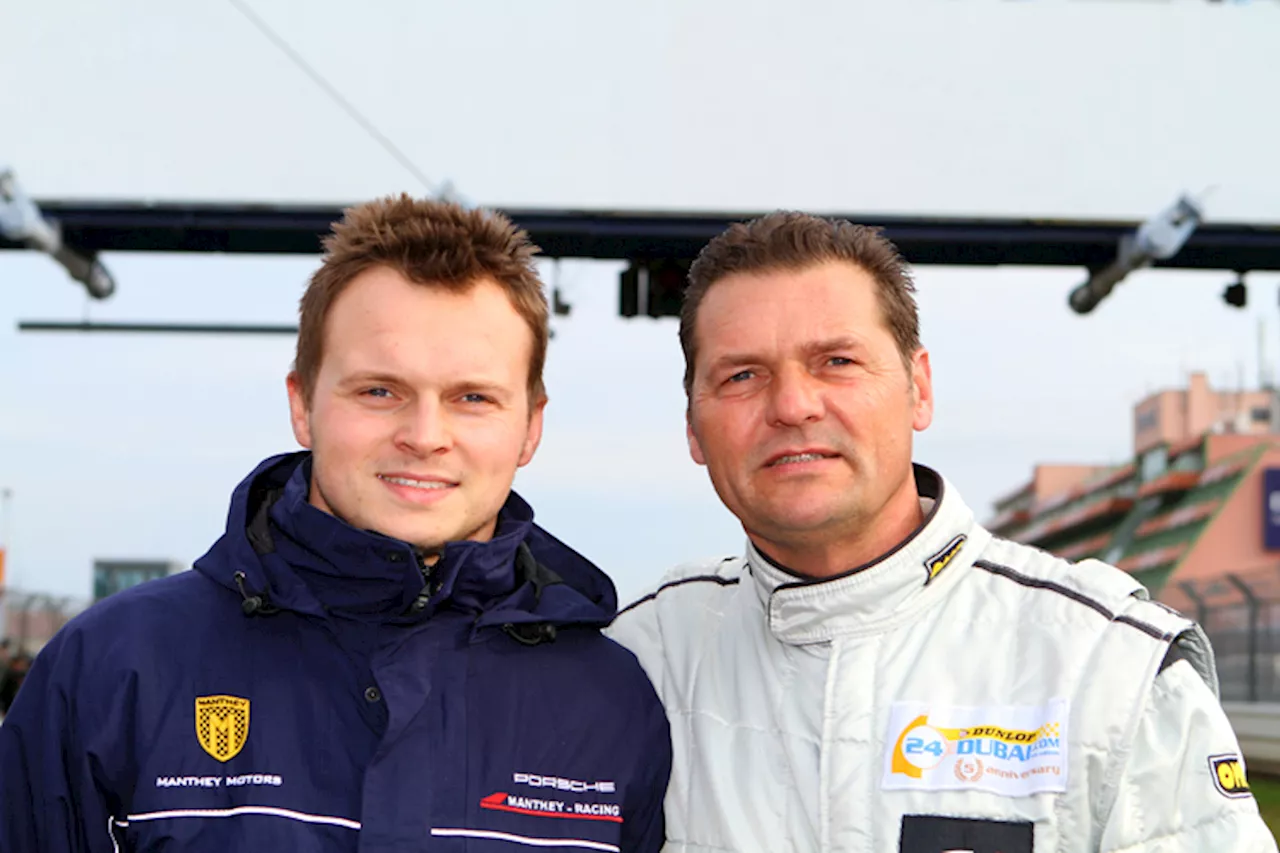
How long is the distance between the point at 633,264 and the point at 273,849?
38.2ft

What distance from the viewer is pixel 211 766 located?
2.25 m

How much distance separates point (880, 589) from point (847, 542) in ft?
0.49

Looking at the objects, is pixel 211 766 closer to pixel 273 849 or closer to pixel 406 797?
pixel 273 849

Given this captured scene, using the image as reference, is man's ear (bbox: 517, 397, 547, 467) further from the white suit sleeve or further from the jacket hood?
the white suit sleeve

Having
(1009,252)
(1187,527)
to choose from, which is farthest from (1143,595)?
(1187,527)

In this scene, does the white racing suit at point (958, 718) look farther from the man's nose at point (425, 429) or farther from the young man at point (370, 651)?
the man's nose at point (425, 429)

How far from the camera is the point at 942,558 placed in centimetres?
260

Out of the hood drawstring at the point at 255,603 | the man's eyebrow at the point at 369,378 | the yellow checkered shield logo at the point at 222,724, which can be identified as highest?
the man's eyebrow at the point at 369,378

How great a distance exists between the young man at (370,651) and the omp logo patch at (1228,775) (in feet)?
3.36

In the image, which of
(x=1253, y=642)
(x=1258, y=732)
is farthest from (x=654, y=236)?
(x=1258, y=732)

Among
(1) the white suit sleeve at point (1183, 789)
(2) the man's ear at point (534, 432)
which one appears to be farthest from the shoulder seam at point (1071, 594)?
(2) the man's ear at point (534, 432)

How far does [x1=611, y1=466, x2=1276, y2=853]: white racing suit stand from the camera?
7.50ft

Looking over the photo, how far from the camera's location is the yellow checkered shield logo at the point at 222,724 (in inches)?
89.3

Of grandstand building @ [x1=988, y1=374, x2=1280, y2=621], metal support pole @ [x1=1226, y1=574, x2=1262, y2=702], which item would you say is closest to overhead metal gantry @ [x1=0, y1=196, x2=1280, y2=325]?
metal support pole @ [x1=1226, y1=574, x2=1262, y2=702]
